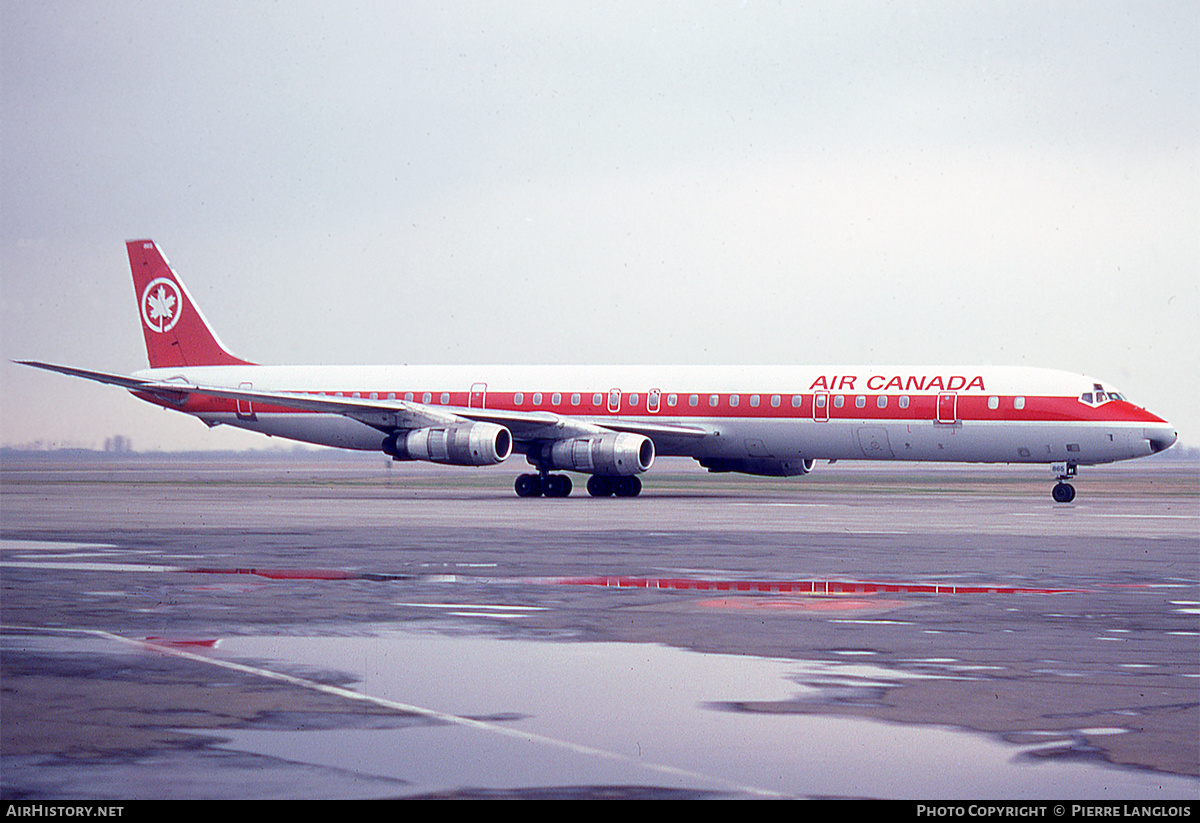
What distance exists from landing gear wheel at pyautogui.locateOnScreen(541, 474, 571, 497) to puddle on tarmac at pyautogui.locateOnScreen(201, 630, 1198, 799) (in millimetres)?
32912

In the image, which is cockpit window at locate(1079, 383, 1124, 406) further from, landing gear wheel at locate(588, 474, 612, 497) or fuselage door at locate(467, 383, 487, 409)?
fuselage door at locate(467, 383, 487, 409)

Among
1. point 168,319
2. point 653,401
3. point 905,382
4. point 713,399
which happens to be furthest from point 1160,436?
point 168,319

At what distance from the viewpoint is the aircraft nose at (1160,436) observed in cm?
4031

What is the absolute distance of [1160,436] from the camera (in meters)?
40.4

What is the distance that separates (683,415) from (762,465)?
307 cm

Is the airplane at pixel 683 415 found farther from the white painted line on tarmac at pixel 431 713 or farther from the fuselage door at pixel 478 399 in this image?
the white painted line on tarmac at pixel 431 713

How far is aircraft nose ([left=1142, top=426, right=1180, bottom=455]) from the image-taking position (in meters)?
40.3

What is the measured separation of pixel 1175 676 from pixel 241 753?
20.7 feet

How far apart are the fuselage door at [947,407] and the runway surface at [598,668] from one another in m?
16.9

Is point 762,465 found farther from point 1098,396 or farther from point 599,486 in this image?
point 1098,396

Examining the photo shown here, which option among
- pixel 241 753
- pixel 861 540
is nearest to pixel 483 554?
pixel 861 540

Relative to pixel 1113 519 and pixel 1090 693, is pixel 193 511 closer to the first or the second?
pixel 1113 519

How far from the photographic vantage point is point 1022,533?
26.4 metres

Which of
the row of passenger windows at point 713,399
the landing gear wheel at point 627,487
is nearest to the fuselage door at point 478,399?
the row of passenger windows at point 713,399
